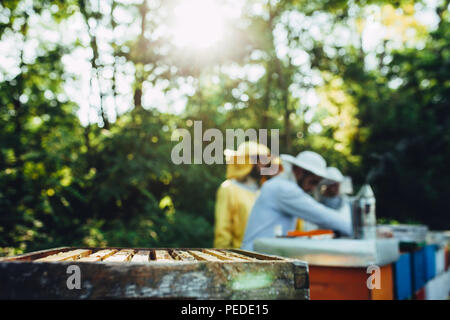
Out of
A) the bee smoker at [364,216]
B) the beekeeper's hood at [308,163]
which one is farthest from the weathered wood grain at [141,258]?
the beekeeper's hood at [308,163]

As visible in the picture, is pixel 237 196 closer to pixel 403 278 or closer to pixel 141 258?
pixel 403 278

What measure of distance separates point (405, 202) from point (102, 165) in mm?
7798

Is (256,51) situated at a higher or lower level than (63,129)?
higher

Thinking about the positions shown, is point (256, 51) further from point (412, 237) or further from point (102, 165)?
point (412, 237)

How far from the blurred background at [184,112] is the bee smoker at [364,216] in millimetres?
3022

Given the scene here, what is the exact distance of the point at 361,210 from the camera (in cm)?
347

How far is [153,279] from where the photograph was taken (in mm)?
1118

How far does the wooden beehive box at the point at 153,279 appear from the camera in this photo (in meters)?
1.08

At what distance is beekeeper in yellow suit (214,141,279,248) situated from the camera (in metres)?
4.54

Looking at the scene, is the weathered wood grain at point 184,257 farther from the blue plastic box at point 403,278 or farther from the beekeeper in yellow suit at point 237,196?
the beekeeper in yellow suit at point 237,196

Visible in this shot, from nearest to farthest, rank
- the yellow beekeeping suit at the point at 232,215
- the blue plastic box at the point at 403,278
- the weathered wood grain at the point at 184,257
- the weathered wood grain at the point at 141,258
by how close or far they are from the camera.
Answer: the weathered wood grain at the point at 141,258, the weathered wood grain at the point at 184,257, the blue plastic box at the point at 403,278, the yellow beekeeping suit at the point at 232,215

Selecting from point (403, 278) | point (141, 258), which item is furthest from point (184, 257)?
point (403, 278)

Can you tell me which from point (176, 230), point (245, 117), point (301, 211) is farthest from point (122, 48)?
point (301, 211)

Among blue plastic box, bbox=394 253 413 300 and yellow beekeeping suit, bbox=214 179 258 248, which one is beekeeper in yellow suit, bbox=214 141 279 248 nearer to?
yellow beekeeping suit, bbox=214 179 258 248
